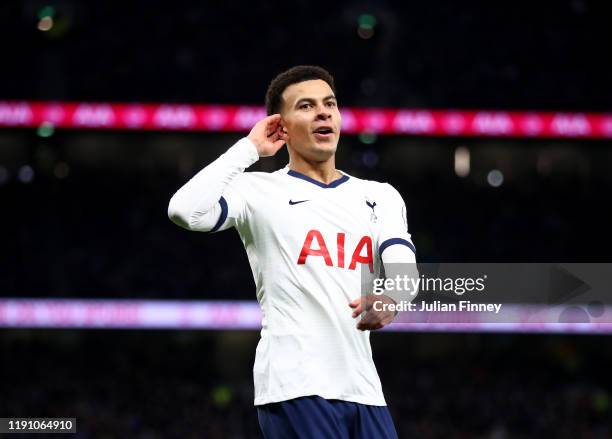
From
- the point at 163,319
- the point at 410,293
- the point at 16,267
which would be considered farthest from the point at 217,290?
the point at 410,293

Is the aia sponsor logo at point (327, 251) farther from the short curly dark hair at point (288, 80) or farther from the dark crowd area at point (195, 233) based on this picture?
the dark crowd area at point (195, 233)

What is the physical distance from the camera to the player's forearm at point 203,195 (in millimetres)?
3727

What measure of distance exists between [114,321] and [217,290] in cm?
219

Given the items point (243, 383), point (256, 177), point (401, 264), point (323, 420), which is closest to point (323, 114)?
point (256, 177)

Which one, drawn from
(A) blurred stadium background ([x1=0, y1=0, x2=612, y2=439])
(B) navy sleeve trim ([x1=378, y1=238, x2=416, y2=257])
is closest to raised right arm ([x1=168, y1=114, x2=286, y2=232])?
(B) navy sleeve trim ([x1=378, y1=238, x2=416, y2=257])

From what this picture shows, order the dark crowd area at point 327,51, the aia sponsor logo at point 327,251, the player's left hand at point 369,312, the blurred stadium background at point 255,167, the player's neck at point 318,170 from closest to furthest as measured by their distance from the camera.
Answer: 1. the player's left hand at point 369,312
2. the aia sponsor logo at point 327,251
3. the player's neck at point 318,170
4. the blurred stadium background at point 255,167
5. the dark crowd area at point 327,51

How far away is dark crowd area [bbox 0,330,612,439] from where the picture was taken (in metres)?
18.1

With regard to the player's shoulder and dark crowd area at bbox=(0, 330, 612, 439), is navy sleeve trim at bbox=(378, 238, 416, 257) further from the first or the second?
dark crowd area at bbox=(0, 330, 612, 439)

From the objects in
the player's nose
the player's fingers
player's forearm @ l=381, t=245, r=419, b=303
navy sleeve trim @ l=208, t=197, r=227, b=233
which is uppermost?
the player's nose

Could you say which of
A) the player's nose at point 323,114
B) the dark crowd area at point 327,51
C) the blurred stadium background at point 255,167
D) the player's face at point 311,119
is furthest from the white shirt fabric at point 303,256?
the dark crowd area at point 327,51

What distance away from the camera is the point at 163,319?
18406 mm

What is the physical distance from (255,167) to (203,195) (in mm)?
15961

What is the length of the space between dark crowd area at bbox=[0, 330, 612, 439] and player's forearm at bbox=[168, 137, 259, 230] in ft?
46.8

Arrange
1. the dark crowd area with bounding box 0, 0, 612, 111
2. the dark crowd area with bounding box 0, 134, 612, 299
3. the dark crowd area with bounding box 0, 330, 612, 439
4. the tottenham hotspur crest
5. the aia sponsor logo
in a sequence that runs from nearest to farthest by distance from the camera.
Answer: the aia sponsor logo → the tottenham hotspur crest → the dark crowd area with bounding box 0, 330, 612, 439 → the dark crowd area with bounding box 0, 134, 612, 299 → the dark crowd area with bounding box 0, 0, 612, 111
